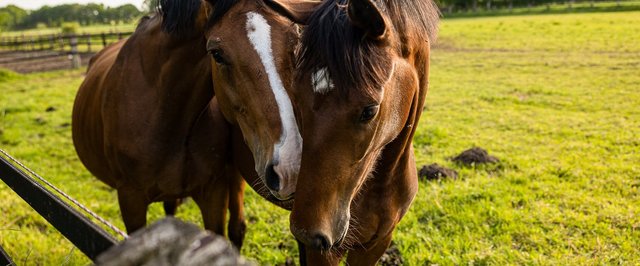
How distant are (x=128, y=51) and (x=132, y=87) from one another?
0.30 m

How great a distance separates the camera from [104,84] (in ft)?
9.66

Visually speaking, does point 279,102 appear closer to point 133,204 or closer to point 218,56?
point 218,56

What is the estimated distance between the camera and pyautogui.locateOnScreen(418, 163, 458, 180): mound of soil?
15.3 feet

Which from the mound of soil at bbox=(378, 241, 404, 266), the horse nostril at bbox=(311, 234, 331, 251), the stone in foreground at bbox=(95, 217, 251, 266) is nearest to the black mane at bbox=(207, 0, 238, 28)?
the horse nostril at bbox=(311, 234, 331, 251)

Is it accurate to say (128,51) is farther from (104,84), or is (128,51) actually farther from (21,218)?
(21,218)

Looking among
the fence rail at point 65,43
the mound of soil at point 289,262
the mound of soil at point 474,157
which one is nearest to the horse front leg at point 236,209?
the mound of soil at point 289,262

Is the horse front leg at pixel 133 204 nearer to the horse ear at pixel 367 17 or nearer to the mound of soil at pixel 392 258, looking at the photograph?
the mound of soil at pixel 392 258

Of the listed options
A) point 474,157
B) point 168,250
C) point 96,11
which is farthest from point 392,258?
point 96,11

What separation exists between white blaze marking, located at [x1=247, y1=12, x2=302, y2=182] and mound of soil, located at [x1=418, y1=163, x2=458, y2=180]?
3.19 metres

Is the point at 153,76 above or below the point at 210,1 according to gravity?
below

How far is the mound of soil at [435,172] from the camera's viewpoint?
15.3ft

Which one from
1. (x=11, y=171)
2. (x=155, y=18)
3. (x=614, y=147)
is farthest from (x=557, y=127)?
(x=11, y=171)

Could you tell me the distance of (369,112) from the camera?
56.7 inches

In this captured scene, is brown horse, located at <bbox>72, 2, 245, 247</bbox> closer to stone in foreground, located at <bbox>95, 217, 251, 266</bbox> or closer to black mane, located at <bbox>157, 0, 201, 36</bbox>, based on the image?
black mane, located at <bbox>157, 0, 201, 36</bbox>
